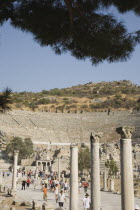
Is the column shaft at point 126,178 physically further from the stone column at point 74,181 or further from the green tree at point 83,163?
the green tree at point 83,163

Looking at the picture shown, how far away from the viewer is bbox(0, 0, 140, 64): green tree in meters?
7.84

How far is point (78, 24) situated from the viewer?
8.32 metres

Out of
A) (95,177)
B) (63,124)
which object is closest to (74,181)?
(95,177)

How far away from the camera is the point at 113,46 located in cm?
796

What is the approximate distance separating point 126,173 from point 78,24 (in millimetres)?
4623

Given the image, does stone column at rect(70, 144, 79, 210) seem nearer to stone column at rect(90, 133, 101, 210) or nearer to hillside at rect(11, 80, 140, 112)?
stone column at rect(90, 133, 101, 210)

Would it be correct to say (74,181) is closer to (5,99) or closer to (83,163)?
(5,99)

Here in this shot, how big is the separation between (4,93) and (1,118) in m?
59.5

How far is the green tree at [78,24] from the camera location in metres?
7.84

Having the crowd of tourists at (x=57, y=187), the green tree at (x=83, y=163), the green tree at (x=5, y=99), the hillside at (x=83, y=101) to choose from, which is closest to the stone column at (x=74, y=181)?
the crowd of tourists at (x=57, y=187)

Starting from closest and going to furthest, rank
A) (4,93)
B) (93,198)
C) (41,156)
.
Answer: (4,93) → (93,198) → (41,156)

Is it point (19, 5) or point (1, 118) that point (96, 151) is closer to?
point (19, 5)

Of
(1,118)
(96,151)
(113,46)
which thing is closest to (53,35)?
(113,46)

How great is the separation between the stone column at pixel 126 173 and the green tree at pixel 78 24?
2639 mm
